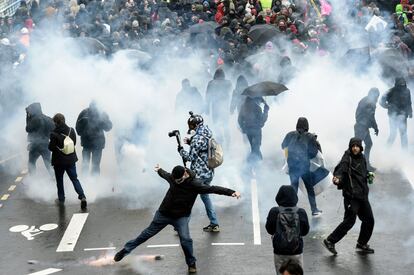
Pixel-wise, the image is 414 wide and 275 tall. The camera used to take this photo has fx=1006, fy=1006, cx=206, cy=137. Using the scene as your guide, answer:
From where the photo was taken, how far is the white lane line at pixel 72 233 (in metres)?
14.1

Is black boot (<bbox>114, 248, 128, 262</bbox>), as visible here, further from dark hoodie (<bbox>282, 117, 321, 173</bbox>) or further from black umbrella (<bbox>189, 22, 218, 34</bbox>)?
black umbrella (<bbox>189, 22, 218, 34</bbox>)

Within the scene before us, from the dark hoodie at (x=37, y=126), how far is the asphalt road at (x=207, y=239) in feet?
3.91

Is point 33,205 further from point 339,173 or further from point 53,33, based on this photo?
point 53,33

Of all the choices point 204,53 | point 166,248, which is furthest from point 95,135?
point 204,53

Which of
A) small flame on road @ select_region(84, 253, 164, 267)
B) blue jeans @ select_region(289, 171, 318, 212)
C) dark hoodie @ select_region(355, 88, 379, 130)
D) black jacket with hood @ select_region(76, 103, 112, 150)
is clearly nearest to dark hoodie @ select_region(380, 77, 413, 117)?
dark hoodie @ select_region(355, 88, 379, 130)

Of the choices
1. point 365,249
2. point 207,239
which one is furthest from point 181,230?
point 365,249

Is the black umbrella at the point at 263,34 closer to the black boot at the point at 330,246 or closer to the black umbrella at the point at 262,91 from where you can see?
the black umbrella at the point at 262,91

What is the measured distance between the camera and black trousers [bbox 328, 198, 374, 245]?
519 inches

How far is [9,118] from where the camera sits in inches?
872

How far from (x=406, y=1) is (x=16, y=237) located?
54.1 feet

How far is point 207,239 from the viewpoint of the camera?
14180 mm

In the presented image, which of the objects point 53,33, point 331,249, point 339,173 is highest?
point 53,33

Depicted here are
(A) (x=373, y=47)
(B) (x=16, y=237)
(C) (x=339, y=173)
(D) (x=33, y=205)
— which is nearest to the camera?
(C) (x=339, y=173)

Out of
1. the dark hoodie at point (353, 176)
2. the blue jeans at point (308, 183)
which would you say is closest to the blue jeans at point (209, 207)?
the blue jeans at point (308, 183)
